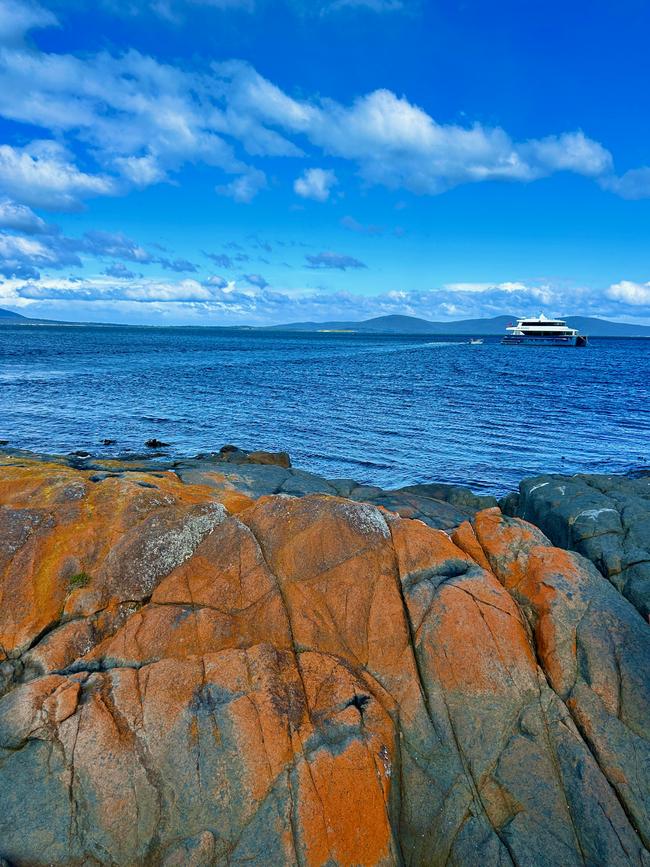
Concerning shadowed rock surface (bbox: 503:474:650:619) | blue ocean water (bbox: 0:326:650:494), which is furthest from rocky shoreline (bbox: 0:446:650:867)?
blue ocean water (bbox: 0:326:650:494)

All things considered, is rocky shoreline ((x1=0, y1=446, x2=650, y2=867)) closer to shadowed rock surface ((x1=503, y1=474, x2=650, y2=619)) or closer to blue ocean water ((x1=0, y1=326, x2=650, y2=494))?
shadowed rock surface ((x1=503, y1=474, x2=650, y2=619))

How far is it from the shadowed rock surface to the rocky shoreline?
146 centimetres

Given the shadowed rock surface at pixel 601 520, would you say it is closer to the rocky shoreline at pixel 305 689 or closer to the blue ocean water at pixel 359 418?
the rocky shoreline at pixel 305 689

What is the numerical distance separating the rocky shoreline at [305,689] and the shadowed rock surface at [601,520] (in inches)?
57.3

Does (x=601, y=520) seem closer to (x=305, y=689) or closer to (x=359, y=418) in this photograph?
(x=305, y=689)

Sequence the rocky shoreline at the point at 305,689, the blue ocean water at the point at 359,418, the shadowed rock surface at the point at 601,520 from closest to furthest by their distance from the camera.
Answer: the rocky shoreline at the point at 305,689 < the shadowed rock surface at the point at 601,520 < the blue ocean water at the point at 359,418

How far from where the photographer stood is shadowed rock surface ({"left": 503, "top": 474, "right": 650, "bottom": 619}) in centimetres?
1457

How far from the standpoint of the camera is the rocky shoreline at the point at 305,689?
27.8ft

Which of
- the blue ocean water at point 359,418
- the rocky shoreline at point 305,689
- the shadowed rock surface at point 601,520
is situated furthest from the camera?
the blue ocean water at point 359,418

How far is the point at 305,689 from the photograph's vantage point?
32.0 feet

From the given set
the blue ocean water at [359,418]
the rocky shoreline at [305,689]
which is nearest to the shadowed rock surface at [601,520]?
the rocky shoreline at [305,689]

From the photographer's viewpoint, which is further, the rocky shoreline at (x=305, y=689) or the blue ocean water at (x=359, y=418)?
the blue ocean water at (x=359, y=418)

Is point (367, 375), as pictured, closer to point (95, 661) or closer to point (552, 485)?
point (552, 485)

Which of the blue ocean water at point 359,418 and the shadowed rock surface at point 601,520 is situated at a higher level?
the shadowed rock surface at point 601,520
